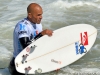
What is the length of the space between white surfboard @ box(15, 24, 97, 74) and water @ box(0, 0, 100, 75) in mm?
241

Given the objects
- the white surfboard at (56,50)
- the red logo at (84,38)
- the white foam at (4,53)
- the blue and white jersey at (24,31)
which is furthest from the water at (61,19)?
the blue and white jersey at (24,31)

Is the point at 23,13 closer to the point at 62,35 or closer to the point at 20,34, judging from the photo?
the point at 62,35

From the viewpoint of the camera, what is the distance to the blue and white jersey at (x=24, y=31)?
3309mm

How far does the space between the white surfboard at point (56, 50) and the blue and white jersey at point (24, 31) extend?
0.11 meters

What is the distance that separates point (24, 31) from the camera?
3.30 m

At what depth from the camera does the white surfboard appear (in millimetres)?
3719

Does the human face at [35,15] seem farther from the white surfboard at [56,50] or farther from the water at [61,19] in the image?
the water at [61,19]

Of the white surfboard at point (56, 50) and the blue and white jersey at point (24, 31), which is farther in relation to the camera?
the white surfboard at point (56, 50)

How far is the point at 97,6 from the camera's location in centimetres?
900

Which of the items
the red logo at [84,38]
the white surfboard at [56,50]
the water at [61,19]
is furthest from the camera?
the water at [61,19]

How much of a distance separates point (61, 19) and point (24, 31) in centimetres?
428

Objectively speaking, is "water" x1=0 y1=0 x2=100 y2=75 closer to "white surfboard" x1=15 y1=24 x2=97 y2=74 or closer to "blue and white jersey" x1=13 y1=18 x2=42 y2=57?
"white surfboard" x1=15 y1=24 x2=97 y2=74

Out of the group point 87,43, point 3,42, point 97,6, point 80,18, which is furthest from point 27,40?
point 97,6

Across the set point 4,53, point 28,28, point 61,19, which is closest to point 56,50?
point 28,28
